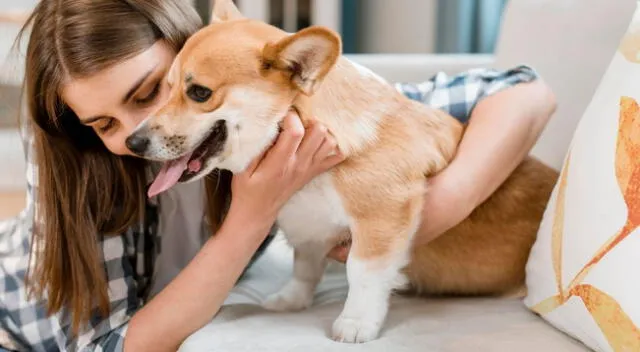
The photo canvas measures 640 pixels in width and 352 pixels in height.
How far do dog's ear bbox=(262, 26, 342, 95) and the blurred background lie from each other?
150 cm

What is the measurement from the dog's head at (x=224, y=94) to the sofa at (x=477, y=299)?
11.2 inches

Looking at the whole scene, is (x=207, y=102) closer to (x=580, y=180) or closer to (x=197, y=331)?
(x=197, y=331)

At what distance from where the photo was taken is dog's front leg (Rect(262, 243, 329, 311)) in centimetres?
126

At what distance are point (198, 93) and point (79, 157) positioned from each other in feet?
1.30

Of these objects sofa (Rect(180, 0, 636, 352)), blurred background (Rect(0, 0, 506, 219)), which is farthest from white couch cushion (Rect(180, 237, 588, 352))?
blurred background (Rect(0, 0, 506, 219))

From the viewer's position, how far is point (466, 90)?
53.2 inches

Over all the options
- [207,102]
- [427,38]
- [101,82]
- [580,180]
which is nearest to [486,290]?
[580,180]

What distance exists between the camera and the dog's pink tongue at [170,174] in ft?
3.31

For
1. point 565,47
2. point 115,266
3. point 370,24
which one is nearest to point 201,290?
point 115,266

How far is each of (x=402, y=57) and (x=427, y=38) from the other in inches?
38.6

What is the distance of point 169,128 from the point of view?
38.3 inches

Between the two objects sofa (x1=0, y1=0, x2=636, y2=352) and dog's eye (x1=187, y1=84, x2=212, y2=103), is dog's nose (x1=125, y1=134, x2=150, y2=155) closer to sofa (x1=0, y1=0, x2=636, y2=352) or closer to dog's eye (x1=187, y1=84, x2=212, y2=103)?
dog's eye (x1=187, y1=84, x2=212, y2=103)

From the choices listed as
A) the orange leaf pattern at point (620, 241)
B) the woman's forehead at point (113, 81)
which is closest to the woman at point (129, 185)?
the woman's forehead at point (113, 81)

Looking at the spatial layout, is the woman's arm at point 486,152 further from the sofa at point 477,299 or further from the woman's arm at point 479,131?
the sofa at point 477,299
